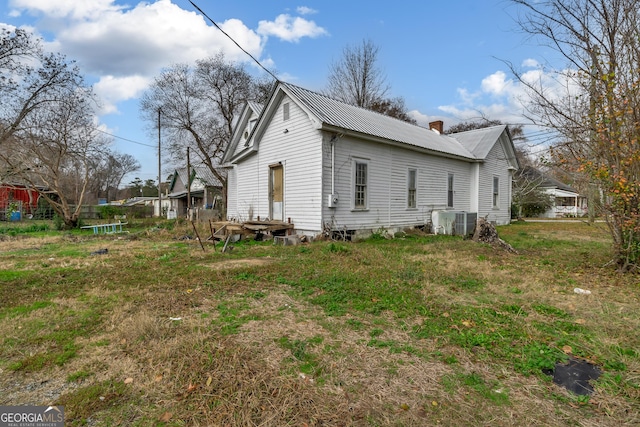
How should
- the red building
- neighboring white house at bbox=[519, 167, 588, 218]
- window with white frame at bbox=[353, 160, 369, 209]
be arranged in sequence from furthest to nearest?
neighboring white house at bbox=[519, 167, 588, 218] → the red building → window with white frame at bbox=[353, 160, 369, 209]

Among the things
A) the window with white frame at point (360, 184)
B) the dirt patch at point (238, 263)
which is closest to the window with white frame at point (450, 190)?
the window with white frame at point (360, 184)

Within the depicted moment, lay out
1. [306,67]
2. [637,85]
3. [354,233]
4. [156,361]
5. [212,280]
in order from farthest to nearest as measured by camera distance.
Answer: [354,233] → [306,67] → [212,280] → [637,85] → [156,361]

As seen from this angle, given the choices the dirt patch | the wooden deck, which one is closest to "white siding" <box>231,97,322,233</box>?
the wooden deck

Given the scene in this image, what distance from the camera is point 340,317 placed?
3.96 meters

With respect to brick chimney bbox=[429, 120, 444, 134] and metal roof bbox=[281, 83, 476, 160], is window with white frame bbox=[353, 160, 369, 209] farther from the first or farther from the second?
brick chimney bbox=[429, 120, 444, 134]

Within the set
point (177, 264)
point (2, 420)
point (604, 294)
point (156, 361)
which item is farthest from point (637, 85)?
point (177, 264)

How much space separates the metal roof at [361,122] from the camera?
1065cm

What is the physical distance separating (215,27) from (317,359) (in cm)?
732

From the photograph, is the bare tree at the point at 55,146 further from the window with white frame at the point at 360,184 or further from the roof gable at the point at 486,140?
the roof gable at the point at 486,140

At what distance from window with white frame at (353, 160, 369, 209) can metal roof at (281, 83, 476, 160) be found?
3.68ft

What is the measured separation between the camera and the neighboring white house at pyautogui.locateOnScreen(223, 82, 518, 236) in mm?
10625

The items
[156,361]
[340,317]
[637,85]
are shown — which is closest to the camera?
[156,361]

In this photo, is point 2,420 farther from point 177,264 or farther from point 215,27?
point 215,27

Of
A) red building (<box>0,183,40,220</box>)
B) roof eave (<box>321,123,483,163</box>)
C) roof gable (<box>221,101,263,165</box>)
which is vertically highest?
roof gable (<box>221,101,263,165</box>)
